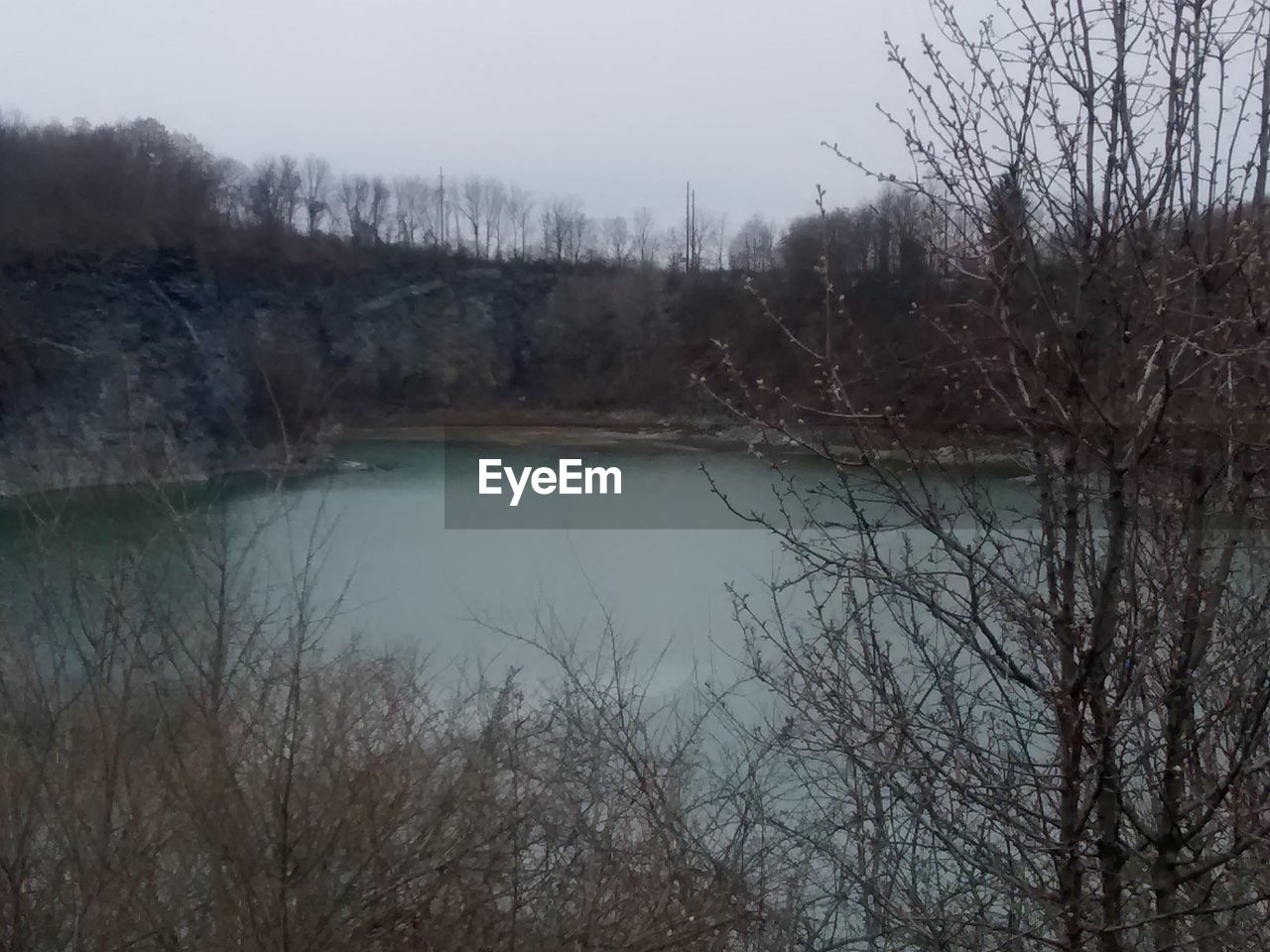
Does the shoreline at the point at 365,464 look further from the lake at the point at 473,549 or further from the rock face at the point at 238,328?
the rock face at the point at 238,328

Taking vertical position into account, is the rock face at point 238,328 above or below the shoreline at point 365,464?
above

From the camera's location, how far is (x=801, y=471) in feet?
9.86

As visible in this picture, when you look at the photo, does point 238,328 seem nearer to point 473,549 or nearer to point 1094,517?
point 473,549

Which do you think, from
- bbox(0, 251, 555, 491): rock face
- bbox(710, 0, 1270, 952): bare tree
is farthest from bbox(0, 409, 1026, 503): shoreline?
bbox(0, 251, 555, 491): rock face

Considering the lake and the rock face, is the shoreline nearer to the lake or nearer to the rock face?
the lake

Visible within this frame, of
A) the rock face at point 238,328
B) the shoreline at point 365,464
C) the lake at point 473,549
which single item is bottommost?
the lake at point 473,549

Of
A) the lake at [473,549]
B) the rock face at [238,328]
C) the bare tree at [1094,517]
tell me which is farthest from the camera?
the rock face at [238,328]

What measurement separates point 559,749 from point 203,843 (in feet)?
8.19

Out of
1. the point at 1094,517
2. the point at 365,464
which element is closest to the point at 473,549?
the point at 365,464

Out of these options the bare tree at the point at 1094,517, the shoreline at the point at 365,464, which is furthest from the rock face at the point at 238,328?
the bare tree at the point at 1094,517

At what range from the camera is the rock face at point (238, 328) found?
56.3 feet

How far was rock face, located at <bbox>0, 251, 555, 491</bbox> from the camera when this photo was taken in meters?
17.2

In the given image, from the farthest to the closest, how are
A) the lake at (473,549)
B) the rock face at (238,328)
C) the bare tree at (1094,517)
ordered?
the rock face at (238,328), the lake at (473,549), the bare tree at (1094,517)

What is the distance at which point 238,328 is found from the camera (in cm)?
1989
